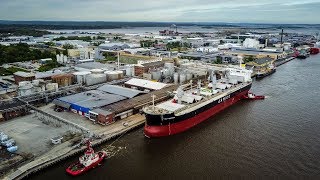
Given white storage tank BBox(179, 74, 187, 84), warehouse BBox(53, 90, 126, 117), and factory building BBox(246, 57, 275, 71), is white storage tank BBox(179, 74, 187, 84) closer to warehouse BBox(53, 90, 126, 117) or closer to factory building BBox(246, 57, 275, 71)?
warehouse BBox(53, 90, 126, 117)

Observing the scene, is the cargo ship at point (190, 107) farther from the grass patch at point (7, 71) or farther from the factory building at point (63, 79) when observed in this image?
the grass patch at point (7, 71)

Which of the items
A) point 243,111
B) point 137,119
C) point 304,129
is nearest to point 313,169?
point 304,129

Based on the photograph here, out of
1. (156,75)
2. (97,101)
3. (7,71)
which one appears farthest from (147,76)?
(7,71)

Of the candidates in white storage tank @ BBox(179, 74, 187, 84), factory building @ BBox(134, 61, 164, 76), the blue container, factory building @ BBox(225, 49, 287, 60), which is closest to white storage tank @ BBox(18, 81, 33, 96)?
the blue container

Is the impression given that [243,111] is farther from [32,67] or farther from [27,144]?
[32,67]

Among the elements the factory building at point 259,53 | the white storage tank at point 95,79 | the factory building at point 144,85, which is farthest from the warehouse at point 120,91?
the factory building at point 259,53
